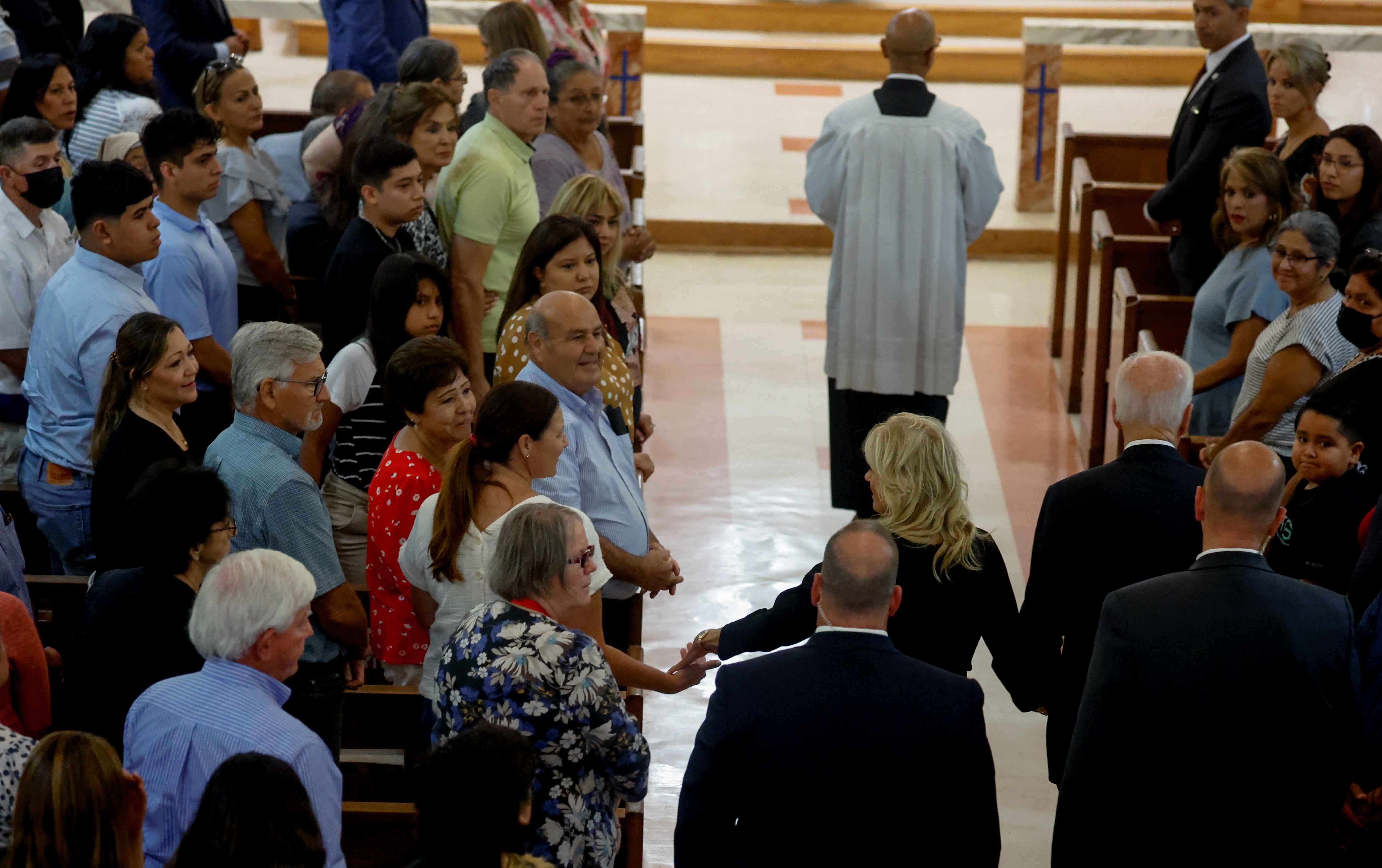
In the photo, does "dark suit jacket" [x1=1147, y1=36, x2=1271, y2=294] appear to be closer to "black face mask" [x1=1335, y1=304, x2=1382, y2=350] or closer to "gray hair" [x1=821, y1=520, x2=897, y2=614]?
"black face mask" [x1=1335, y1=304, x2=1382, y2=350]

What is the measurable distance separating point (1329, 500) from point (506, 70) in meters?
2.62

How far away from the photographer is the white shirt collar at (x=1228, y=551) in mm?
2551

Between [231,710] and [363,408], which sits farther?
[363,408]

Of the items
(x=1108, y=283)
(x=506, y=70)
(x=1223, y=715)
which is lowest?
(x=1108, y=283)

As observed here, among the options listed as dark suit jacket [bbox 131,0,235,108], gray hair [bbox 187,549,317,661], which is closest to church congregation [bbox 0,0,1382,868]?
gray hair [bbox 187,549,317,661]

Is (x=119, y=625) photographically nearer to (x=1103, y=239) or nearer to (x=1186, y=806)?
(x=1186, y=806)

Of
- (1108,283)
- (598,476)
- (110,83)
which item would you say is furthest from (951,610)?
(110,83)

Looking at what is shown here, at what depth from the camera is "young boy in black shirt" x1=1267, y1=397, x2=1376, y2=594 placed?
326cm

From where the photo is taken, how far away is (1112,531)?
3061mm

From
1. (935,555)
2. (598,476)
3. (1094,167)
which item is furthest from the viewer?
(1094,167)

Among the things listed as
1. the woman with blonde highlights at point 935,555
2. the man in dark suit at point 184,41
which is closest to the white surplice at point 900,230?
the woman with blonde highlights at point 935,555

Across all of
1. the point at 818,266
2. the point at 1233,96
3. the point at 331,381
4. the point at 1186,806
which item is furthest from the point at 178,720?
the point at 818,266

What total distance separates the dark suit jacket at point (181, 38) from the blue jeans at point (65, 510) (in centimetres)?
296

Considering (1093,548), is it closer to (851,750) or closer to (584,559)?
(851,750)
